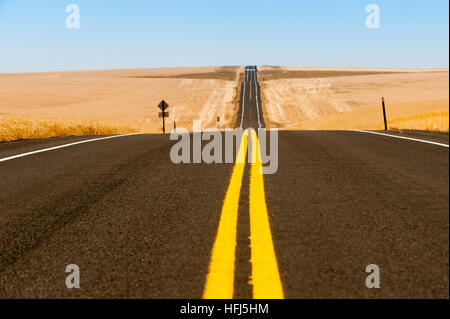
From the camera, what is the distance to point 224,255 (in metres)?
3.50

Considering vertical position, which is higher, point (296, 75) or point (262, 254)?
point (296, 75)

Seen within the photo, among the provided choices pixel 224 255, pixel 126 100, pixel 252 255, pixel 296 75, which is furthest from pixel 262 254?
pixel 296 75

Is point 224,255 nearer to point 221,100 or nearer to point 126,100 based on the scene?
point 221,100

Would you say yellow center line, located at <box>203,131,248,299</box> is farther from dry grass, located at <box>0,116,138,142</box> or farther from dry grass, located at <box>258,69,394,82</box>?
dry grass, located at <box>258,69,394,82</box>

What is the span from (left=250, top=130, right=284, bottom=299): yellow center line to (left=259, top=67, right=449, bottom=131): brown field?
28.8m

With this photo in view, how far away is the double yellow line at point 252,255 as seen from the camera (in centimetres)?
290

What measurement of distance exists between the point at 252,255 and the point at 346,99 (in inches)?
2811

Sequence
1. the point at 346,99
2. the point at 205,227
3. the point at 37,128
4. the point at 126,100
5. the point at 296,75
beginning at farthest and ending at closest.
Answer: the point at 296,75, the point at 126,100, the point at 346,99, the point at 37,128, the point at 205,227

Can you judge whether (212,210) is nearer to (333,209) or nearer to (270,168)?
(333,209)

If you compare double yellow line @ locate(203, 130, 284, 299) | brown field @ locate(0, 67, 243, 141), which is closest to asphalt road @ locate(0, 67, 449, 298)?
double yellow line @ locate(203, 130, 284, 299)

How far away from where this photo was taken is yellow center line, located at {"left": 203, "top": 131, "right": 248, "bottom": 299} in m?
2.91

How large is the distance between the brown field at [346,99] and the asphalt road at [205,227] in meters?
27.3

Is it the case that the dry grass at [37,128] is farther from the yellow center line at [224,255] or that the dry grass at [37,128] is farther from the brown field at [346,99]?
the brown field at [346,99]

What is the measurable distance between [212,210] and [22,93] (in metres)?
80.6
